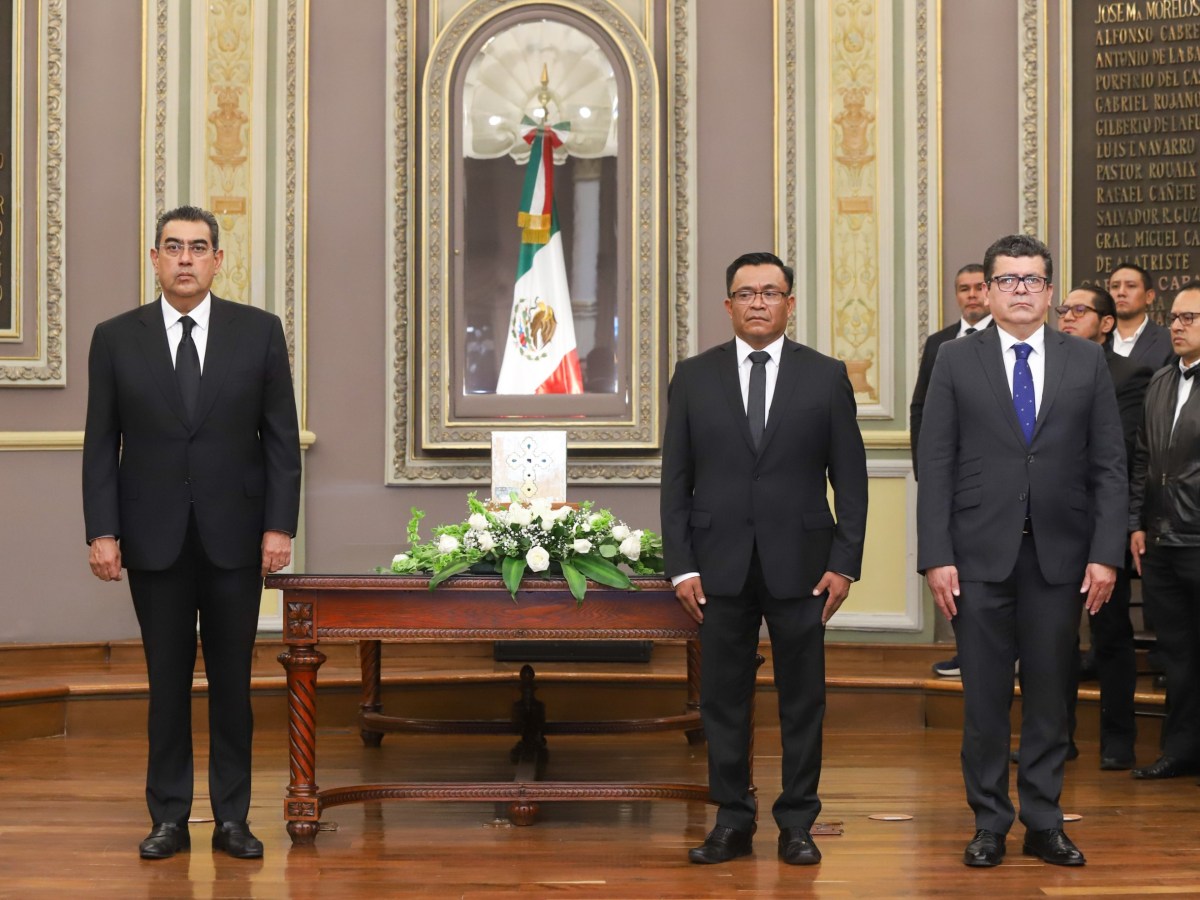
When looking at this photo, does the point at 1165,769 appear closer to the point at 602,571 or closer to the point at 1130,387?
the point at 1130,387

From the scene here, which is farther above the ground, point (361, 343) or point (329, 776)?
point (361, 343)

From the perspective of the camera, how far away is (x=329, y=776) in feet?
14.8

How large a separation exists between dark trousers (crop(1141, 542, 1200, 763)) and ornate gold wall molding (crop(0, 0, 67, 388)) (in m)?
4.34

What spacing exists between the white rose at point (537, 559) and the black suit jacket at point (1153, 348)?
8.07 ft

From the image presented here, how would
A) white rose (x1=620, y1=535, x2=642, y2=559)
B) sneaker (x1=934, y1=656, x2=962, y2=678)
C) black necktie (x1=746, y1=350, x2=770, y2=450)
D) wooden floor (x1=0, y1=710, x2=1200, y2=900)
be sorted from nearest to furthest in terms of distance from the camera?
1. wooden floor (x1=0, y1=710, x2=1200, y2=900)
2. black necktie (x1=746, y1=350, x2=770, y2=450)
3. white rose (x1=620, y1=535, x2=642, y2=559)
4. sneaker (x1=934, y1=656, x2=962, y2=678)

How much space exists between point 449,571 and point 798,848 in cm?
111

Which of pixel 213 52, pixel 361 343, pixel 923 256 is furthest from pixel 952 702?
pixel 213 52

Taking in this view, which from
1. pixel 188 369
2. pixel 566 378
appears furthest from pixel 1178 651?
pixel 188 369

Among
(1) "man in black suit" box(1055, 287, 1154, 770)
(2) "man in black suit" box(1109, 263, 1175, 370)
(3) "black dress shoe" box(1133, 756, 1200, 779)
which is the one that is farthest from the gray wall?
(3) "black dress shoe" box(1133, 756, 1200, 779)

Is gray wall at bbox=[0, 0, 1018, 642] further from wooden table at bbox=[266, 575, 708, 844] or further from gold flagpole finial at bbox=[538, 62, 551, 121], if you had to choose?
wooden table at bbox=[266, 575, 708, 844]

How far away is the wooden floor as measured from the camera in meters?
3.33

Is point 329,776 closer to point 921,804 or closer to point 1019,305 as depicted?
point 921,804

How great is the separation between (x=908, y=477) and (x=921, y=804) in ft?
6.91

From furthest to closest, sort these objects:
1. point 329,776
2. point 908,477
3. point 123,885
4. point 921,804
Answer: point 908,477 → point 329,776 → point 921,804 → point 123,885
